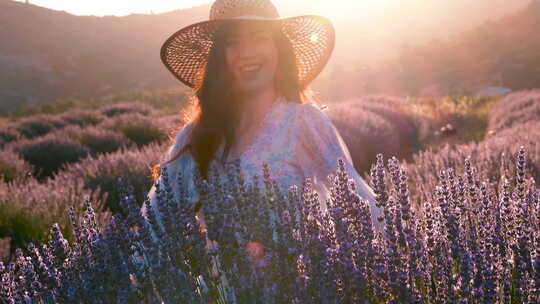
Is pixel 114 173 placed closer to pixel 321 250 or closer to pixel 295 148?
pixel 295 148

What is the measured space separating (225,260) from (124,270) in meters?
0.34

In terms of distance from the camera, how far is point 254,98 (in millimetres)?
3043

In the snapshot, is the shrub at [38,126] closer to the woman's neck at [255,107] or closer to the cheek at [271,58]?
the woman's neck at [255,107]

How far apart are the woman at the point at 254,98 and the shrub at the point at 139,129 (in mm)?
7103

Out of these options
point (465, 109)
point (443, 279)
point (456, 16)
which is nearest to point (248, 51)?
point (443, 279)

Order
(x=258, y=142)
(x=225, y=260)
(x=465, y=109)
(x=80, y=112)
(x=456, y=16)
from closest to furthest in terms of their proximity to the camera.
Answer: (x=225, y=260)
(x=258, y=142)
(x=465, y=109)
(x=80, y=112)
(x=456, y=16)

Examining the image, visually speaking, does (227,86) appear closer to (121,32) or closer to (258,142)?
(258,142)

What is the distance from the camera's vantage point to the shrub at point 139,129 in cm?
1056

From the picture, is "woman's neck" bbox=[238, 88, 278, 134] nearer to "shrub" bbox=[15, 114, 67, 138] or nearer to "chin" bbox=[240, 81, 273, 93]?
"chin" bbox=[240, 81, 273, 93]

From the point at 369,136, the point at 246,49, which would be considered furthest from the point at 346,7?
the point at 246,49

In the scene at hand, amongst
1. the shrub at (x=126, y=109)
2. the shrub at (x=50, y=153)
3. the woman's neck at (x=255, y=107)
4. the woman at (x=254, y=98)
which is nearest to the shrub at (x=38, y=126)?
the shrub at (x=126, y=109)

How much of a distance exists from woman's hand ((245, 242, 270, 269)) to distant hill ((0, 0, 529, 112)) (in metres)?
21.6

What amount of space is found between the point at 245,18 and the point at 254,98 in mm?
509

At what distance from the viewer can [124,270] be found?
5.23 ft
